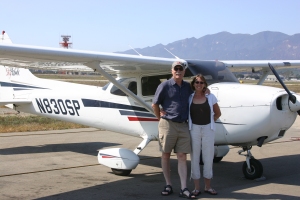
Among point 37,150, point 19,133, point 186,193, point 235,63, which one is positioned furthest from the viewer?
point 19,133

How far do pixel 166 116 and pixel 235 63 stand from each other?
126 inches

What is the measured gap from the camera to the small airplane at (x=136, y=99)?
6395 mm

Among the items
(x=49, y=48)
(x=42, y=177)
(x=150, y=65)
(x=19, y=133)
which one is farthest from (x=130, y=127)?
(x=19, y=133)

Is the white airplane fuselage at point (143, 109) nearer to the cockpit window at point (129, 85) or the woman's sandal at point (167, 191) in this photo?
the cockpit window at point (129, 85)

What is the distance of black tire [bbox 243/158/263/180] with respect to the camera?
691 cm

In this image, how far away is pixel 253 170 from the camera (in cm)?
697

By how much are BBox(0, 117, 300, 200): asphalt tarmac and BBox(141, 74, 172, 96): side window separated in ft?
4.49

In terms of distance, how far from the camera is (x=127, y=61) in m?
7.27

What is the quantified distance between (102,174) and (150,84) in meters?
1.74

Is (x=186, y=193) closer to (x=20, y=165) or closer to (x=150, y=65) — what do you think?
(x=150, y=65)

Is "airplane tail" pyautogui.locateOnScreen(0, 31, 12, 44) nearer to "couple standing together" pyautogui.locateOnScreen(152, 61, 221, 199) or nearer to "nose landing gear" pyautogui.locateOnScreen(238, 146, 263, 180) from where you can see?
"couple standing together" pyautogui.locateOnScreen(152, 61, 221, 199)

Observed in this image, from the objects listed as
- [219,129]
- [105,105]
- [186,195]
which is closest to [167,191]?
[186,195]

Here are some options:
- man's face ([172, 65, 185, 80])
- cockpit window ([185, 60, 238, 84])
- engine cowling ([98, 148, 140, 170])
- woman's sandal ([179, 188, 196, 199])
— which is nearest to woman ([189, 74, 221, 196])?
woman's sandal ([179, 188, 196, 199])

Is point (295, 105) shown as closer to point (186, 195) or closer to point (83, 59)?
point (186, 195)
